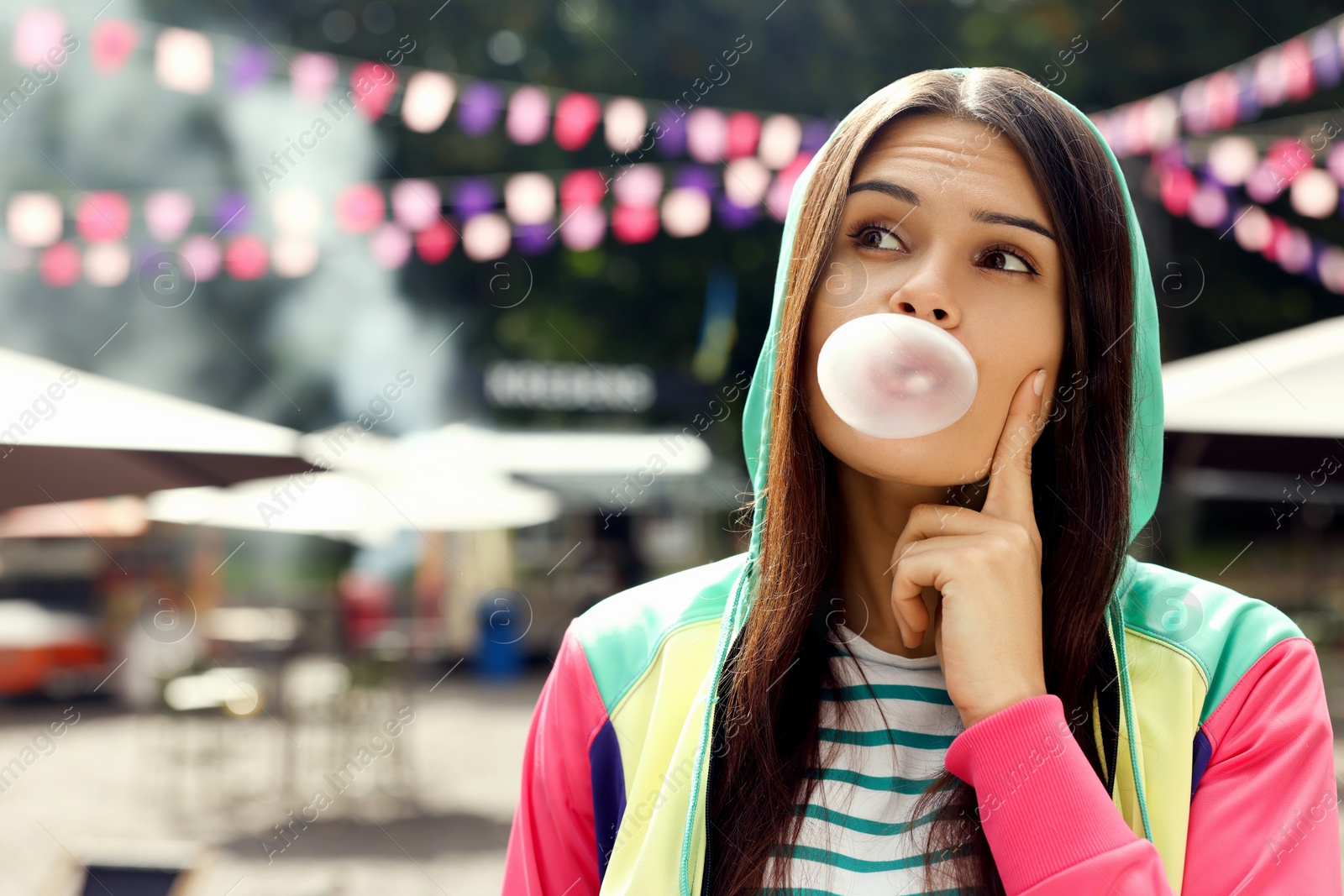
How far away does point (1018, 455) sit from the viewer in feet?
4.16

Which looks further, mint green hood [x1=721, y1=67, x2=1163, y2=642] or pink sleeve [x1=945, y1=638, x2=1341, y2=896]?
mint green hood [x1=721, y1=67, x2=1163, y2=642]

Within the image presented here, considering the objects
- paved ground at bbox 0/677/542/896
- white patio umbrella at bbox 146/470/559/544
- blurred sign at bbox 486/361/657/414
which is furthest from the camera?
blurred sign at bbox 486/361/657/414

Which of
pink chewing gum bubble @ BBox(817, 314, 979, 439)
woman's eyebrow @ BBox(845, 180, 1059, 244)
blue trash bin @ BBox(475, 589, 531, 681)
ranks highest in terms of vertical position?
blue trash bin @ BBox(475, 589, 531, 681)

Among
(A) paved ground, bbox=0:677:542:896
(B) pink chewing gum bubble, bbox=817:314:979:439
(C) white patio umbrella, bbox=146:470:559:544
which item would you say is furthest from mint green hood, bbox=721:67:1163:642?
(C) white patio umbrella, bbox=146:470:559:544

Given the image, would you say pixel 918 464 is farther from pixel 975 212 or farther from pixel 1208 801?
pixel 1208 801

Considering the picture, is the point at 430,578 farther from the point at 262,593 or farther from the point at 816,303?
the point at 816,303

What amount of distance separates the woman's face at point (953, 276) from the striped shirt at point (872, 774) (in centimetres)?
26

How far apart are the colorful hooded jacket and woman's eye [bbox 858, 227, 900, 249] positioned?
128 millimetres

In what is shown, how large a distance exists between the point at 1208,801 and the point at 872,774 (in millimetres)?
343

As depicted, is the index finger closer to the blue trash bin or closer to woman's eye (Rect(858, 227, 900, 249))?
woman's eye (Rect(858, 227, 900, 249))

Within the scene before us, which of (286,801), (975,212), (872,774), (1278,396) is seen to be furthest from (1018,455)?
(286,801)

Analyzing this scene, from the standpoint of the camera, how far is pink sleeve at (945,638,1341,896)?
1.07 metres

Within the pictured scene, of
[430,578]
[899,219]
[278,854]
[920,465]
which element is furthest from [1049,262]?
[430,578]

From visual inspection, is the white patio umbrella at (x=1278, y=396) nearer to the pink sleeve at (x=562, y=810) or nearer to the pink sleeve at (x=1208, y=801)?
the pink sleeve at (x=1208, y=801)
